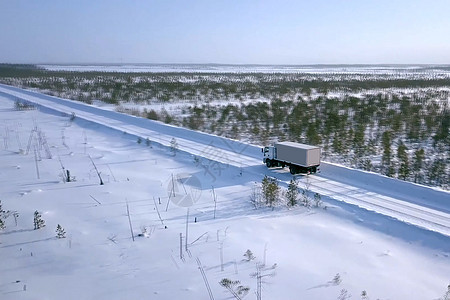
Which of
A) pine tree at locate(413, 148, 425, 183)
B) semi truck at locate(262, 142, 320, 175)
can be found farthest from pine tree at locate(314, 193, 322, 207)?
pine tree at locate(413, 148, 425, 183)

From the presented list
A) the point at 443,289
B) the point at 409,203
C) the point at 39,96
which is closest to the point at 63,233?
the point at 443,289

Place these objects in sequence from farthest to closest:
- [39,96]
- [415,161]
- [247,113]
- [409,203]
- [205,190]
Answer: [39,96] < [247,113] < [415,161] < [205,190] < [409,203]

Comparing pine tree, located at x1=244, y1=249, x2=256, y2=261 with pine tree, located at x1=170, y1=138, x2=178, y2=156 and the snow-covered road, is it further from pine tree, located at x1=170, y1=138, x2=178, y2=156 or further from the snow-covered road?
pine tree, located at x1=170, y1=138, x2=178, y2=156

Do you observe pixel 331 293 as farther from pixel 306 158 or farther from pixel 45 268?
pixel 306 158

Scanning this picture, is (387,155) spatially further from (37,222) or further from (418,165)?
(37,222)

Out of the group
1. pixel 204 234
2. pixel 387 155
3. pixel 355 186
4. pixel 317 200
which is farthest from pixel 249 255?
pixel 387 155

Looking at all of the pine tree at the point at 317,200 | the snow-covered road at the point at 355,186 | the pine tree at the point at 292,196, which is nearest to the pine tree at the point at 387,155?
the snow-covered road at the point at 355,186
